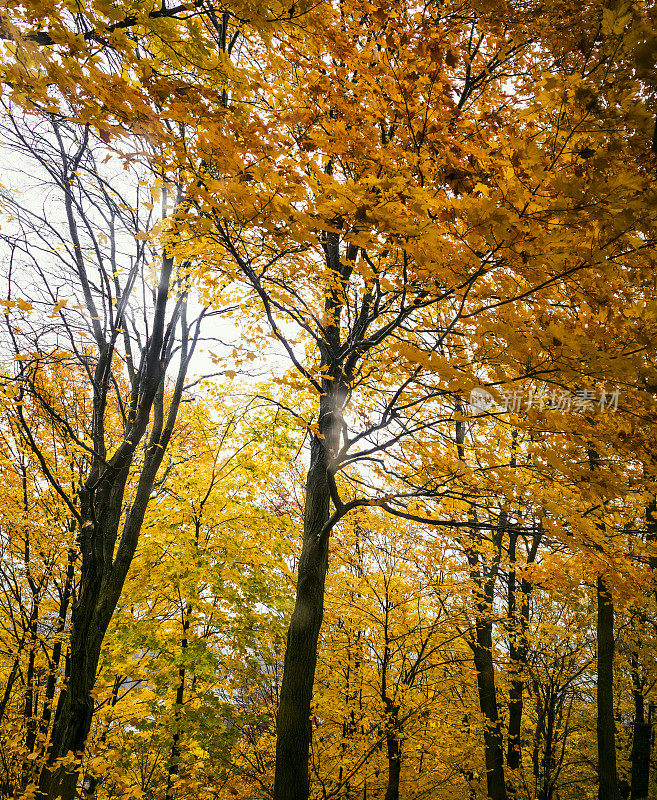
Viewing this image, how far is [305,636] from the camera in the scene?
3857mm

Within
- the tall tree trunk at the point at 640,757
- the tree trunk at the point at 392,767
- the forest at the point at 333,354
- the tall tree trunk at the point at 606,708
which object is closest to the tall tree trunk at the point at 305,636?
the forest at the point at 333,354

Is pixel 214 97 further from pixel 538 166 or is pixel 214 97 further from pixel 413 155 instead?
pixel 538 166

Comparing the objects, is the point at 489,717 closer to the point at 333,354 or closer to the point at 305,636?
the point at 305,636

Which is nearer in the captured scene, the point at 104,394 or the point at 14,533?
the point at 104,394

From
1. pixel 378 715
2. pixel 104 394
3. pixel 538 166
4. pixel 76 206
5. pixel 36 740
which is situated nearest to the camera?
pixel 538 166

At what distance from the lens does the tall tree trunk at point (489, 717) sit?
730 cm

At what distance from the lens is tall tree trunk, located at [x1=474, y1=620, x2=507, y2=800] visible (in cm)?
730

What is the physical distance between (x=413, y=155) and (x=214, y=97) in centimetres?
118

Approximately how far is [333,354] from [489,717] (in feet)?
25.1

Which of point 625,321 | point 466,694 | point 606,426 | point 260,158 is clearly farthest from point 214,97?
point 466,694

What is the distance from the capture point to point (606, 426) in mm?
3424

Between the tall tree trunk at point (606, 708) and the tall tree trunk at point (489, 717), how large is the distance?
5.54ft

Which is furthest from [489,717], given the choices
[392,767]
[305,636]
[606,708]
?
[305,636]

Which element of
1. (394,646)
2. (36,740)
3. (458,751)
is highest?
(394,646)
